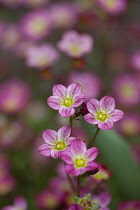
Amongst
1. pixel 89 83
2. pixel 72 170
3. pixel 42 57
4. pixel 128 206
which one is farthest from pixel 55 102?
pixel 89 83

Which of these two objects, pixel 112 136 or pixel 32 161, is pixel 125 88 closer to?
pixel 32 161

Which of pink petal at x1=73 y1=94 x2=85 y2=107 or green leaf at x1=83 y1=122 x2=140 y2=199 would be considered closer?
pink petal at x1=73 y1=94 x2=85 y2=107

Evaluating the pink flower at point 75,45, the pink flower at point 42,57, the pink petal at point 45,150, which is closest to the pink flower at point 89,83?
the pink flower at point 42,57

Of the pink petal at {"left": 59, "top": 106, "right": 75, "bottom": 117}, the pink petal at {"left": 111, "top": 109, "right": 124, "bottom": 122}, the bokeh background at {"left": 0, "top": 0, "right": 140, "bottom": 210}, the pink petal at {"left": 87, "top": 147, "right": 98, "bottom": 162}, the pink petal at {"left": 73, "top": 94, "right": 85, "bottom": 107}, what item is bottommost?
the bokeh background at {"left": 0, "top": 0, "right": 140, "bottom": 210}

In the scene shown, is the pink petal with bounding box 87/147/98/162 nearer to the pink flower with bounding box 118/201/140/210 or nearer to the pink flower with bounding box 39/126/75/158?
the pink flower with bounding box 39/126/75/158

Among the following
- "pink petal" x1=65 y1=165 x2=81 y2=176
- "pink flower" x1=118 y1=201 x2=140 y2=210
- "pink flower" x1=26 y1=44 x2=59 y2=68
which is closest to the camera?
"pink petal" x1=65 y1=165 x2=81 y2=176

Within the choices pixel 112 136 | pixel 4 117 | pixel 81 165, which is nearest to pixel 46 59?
pixel 4 117

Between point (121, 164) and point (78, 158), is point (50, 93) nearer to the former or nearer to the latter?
point (121, 164)

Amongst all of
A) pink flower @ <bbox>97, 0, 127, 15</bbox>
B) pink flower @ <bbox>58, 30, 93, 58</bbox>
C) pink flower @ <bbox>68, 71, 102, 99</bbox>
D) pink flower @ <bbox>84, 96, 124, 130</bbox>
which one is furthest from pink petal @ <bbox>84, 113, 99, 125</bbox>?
pink flower @ <bbox>97, 0, 127, 15</bbox>
